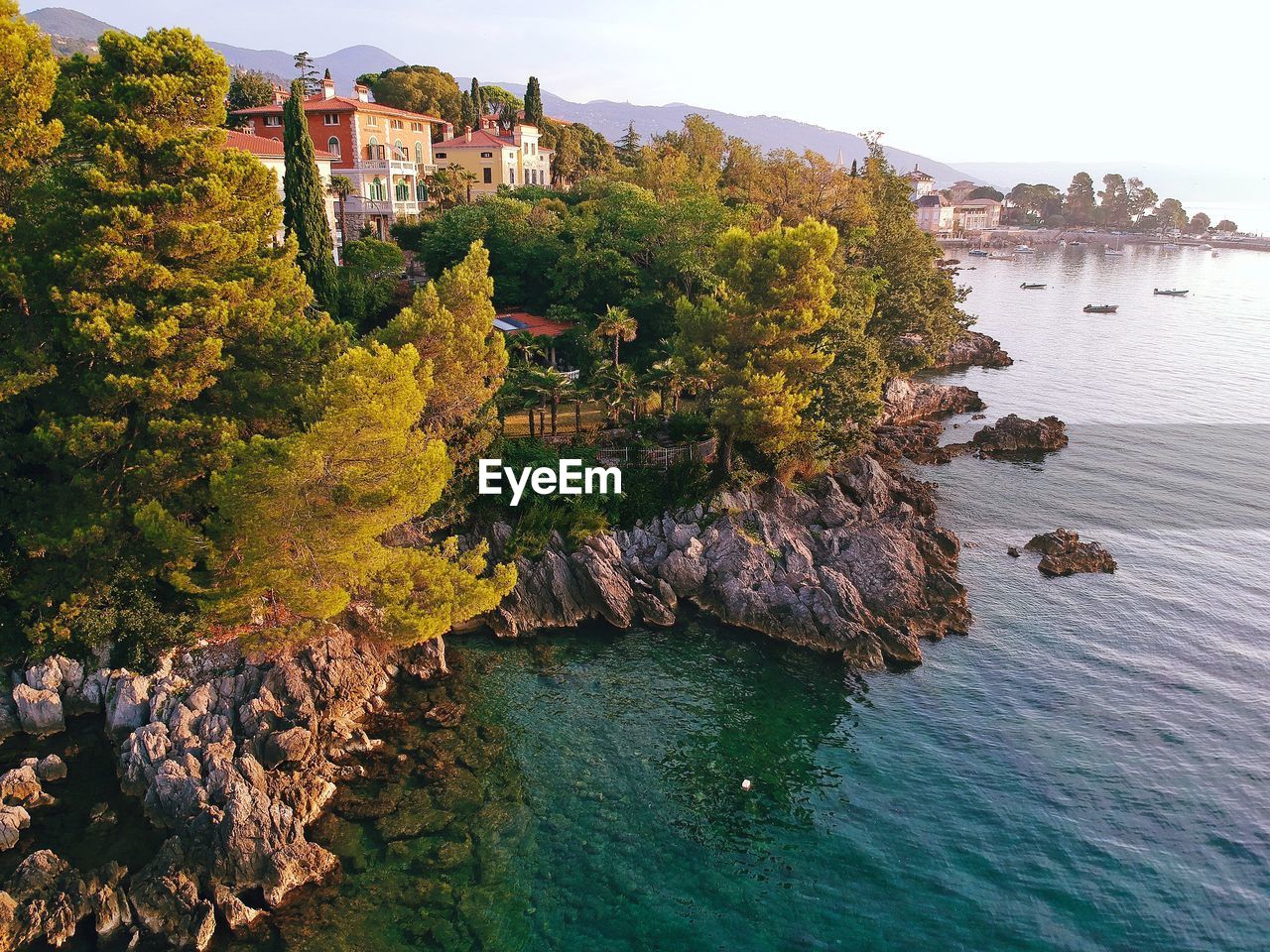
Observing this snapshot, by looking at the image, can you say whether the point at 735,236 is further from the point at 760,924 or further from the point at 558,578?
the point at 760,924

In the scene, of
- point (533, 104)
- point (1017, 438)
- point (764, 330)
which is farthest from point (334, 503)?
point (533, 104)

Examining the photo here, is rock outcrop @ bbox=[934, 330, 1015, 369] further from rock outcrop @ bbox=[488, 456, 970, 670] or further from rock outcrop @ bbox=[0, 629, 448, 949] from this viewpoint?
rock outcrop @ bbox=[0, 629, 448, 949]

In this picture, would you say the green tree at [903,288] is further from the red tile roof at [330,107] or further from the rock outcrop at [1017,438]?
the red tile roof at [330,107]

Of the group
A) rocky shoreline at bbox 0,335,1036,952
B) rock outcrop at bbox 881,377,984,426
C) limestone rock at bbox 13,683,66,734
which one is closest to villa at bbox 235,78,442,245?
rock outcrop at bbox 881,377,984,426

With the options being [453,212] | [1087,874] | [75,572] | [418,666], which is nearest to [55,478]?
[75,572]

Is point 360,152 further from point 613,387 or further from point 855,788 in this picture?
point 855,788

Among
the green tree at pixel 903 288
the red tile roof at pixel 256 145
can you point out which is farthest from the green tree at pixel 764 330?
the red tile roof at pixel 256 145
